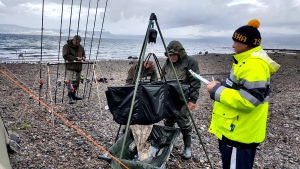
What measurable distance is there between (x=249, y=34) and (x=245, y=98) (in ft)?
2.20

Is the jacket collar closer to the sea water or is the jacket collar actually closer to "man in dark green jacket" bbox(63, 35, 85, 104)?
the sea water

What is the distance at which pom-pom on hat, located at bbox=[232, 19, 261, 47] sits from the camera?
8.45 feet

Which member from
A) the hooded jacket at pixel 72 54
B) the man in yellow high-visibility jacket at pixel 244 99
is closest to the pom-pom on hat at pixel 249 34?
the man in yellow high-visibility jacket at pixel 244 99

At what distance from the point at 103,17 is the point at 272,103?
7190 mm

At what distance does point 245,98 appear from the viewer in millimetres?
2436

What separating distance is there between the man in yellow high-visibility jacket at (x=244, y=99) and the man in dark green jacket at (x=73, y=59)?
253 inches

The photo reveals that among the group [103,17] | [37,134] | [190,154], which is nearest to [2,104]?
[37,134]

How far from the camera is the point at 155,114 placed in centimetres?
357

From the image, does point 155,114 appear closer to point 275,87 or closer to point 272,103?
point 272,103

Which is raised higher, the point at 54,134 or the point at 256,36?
the point at 256,36

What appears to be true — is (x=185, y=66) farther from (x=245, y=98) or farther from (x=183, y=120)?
(x=245, y=98)

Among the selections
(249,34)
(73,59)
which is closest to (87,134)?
(73,59)

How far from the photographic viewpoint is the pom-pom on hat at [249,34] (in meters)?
2.57

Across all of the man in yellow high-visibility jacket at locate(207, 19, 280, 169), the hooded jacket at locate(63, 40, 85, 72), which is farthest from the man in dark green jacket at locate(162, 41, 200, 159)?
the hooded jacket at locate(63, 40, 85, 72)
